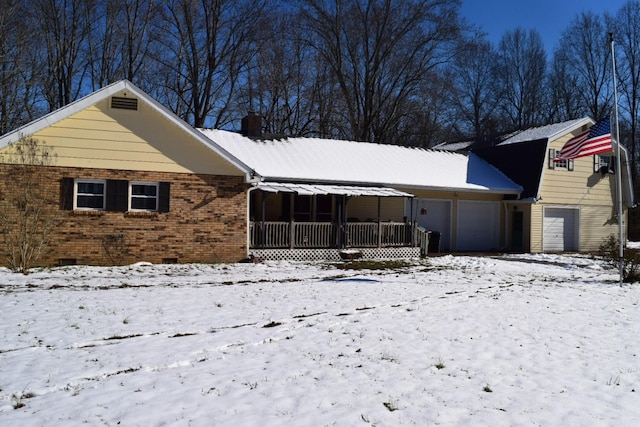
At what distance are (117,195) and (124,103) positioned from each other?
8.26 ft

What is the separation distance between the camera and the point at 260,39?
32438mm

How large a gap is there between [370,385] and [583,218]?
21.5 metres

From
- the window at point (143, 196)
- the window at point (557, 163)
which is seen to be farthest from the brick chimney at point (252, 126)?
the window at point (557, 163)

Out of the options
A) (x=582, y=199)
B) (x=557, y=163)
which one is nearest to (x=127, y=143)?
(x=557, y=163)

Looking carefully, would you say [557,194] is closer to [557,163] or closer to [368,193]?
[557,163]

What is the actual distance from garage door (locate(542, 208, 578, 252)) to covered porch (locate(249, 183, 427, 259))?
652cm

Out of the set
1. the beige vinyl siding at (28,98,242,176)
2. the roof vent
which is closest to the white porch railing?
the beige vinyl siding at (28,98,242,176)

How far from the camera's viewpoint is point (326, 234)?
18.0m

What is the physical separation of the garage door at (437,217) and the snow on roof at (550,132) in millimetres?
5181

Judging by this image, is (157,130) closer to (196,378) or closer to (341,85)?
(196,378)

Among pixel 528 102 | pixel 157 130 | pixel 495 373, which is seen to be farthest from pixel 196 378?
pixel 528 102

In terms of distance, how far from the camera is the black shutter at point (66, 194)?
14234mm

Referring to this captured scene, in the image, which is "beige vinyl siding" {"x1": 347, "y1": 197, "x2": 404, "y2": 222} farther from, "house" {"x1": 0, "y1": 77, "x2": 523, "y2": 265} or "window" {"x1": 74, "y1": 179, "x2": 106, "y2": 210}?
"window" {"x1": 74, "y1": 179, "x2": 106, "y2": 210}

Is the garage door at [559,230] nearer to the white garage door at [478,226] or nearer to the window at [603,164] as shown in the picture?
the white garage door at [478,226]
